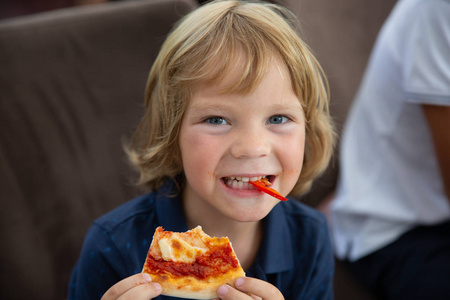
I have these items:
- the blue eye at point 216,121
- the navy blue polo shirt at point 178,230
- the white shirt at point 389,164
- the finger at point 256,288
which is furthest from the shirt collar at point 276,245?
the white shirt at point 389,164

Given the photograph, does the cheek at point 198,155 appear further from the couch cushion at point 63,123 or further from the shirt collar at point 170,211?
the couch cushion at point 63,123

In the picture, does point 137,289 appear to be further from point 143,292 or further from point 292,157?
point 292,157

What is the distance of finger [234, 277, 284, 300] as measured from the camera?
56 centimetres

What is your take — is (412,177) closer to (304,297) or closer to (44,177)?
(304,297)

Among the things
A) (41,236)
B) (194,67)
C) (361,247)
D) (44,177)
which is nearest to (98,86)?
(44,177)

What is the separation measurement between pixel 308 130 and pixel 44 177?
51cm

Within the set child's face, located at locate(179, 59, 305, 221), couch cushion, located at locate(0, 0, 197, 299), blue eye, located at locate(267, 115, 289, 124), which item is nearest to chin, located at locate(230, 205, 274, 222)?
child's face, located at locate(179, 59, 305, 221)

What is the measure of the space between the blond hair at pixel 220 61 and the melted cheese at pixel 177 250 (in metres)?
0.15

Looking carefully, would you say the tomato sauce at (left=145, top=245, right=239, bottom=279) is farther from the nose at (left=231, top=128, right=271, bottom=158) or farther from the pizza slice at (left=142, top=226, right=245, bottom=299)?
the nose at (left=231, top=128, right=271, bottom=158)

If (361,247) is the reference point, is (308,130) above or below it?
above

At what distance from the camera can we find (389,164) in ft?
3.48

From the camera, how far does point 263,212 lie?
0.60m

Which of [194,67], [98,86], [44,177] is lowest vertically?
[44,177]

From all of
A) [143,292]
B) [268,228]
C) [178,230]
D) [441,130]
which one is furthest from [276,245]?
[441,130]
